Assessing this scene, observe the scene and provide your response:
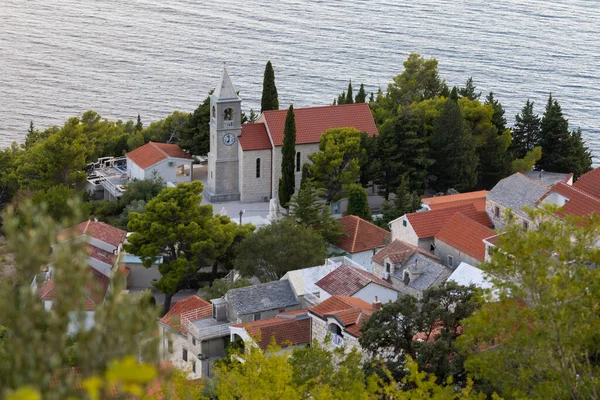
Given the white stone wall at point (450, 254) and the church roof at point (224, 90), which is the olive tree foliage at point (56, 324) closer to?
the white stone wall at point (450, 254)

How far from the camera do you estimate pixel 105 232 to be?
53.8 m

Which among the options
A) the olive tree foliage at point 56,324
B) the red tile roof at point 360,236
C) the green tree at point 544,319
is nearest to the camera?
the olive tree foliage at point 56,324

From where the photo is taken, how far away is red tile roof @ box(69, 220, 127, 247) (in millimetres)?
52722

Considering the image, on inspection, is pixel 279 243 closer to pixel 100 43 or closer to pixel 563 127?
pixel 563 127

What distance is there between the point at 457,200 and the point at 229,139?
13.3 m

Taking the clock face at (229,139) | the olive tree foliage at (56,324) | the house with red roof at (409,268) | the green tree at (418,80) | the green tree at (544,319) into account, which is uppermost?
the olive tree foliage at (56,324)

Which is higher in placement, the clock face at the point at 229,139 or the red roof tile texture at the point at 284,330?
the clock face at the point at 229,139

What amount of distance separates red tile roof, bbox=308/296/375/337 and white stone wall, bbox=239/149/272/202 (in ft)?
66.2

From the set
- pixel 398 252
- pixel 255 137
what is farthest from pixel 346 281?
pixel 255 137

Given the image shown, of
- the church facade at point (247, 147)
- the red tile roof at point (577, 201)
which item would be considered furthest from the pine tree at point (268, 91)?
the red tile roof at point (577, 201)

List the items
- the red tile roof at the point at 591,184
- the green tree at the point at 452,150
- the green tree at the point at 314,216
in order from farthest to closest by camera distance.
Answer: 1. the green tree at the point at 452,150
2. the green tree at the point at 314,216
3. the red tile roof at the point at 591,184

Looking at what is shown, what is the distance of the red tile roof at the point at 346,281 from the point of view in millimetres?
42844

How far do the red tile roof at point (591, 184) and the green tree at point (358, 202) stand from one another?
1082 centimetres

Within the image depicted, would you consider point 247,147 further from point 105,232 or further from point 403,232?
point 403,232
